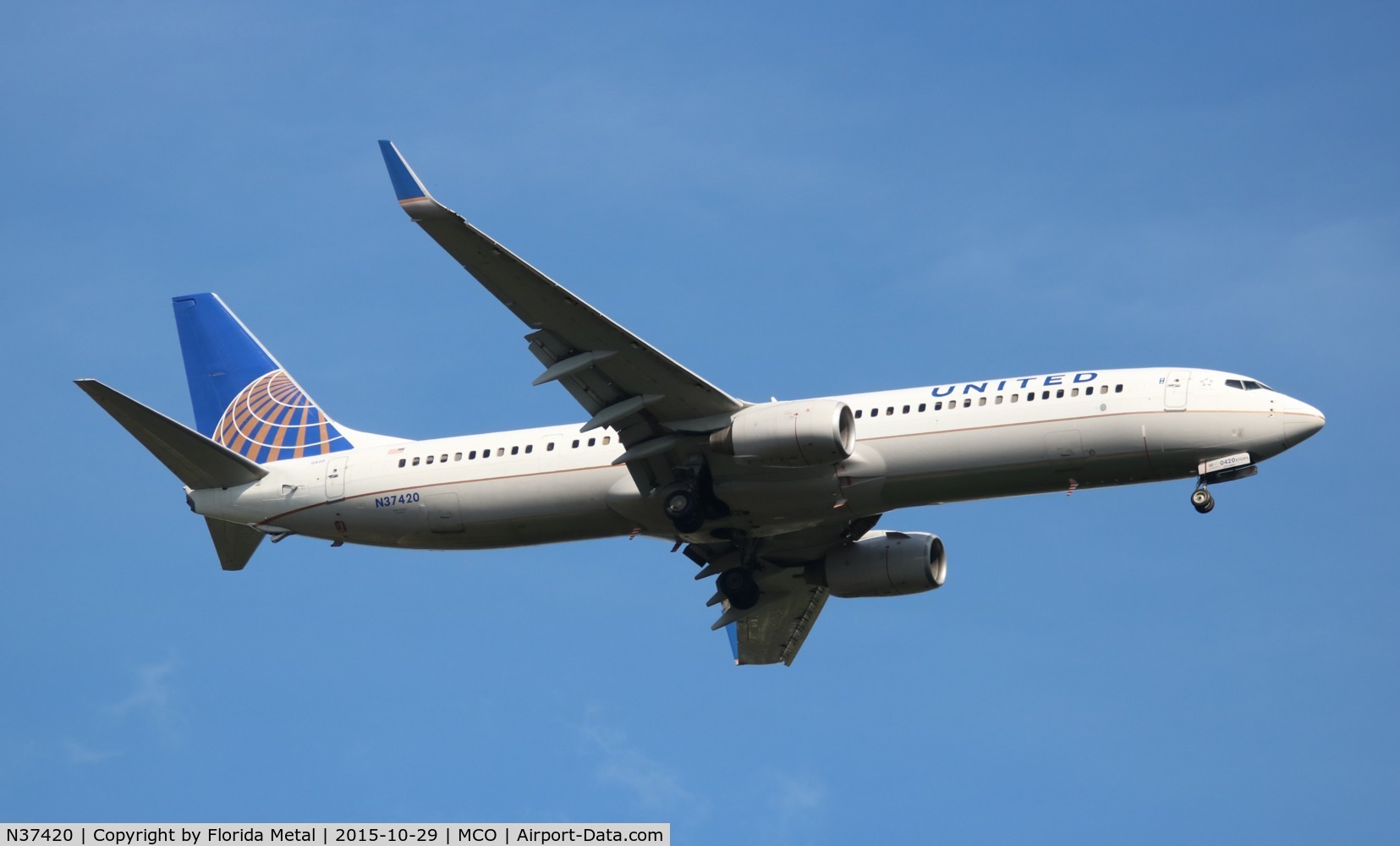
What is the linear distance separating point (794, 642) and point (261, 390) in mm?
17386

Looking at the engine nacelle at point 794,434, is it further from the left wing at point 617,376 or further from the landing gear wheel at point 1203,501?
the landing gear wheel at point 1203,501

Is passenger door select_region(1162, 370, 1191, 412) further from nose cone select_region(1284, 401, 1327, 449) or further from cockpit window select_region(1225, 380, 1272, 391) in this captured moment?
nose cone select_region(1284, 401, 1327, 449)

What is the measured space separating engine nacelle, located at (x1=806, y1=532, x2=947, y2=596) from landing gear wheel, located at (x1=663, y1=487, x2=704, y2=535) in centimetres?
668

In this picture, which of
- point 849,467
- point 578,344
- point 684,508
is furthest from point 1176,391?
point 578,344

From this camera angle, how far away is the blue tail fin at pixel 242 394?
A: 53812 mm

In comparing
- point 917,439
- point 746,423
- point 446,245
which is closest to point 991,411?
point 917,439

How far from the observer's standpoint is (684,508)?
4750 centimetres

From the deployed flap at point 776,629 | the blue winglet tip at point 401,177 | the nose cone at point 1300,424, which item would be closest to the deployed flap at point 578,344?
the blue winglet tip at point 401,177

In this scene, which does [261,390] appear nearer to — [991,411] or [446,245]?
[446,245]

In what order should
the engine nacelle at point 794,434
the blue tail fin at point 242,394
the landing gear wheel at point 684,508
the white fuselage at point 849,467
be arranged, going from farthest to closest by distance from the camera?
the blue tail fin at point 242,394
the landing gear wheel at point 684,508
the white fuselage at point 849,467
the engine nacelle at point 794,434

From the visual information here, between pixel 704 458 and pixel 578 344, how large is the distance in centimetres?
451

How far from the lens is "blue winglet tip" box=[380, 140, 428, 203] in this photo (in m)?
40.8

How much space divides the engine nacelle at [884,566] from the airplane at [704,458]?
5 centimetres

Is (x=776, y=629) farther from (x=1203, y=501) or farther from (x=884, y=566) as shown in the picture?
(x=1203, y=501)
